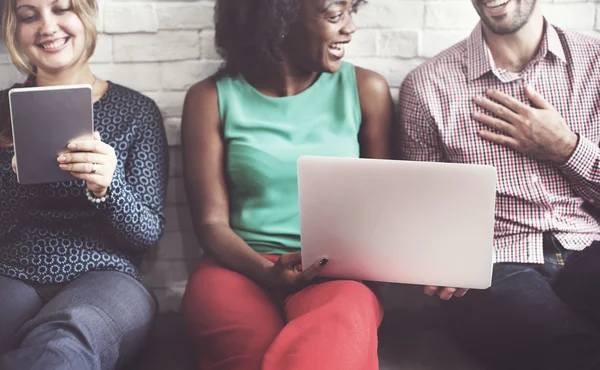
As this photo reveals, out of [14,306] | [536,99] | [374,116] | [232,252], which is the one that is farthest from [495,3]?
[14,306]

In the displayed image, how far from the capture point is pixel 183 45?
1.50 metres

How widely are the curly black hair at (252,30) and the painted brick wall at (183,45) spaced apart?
0.09 metres

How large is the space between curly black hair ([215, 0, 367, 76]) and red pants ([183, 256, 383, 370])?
45cm

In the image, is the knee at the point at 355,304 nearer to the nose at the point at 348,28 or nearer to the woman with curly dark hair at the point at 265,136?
the woman with curly dark hair at the point at 265,136

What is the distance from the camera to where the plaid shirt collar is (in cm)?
138

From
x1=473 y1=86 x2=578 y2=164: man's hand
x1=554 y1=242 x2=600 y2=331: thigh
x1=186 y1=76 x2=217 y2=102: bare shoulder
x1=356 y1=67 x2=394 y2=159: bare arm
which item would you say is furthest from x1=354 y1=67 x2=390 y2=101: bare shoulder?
x1=554 y1=242 x2=600 y2=331: thigh

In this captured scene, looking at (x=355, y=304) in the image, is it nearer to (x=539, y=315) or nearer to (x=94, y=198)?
(x=539, y=315)

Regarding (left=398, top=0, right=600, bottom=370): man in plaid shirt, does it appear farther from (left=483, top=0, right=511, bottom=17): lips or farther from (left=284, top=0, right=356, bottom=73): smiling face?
(left=284, top=0, right=356, bottom=73): smiling face

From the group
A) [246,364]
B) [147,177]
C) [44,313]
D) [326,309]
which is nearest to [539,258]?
[326,309]

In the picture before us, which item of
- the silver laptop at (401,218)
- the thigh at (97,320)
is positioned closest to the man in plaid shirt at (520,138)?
Result: the silver laptop at (401,218)

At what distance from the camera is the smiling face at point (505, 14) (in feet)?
4.49

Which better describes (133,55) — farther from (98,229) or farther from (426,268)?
(426,268)

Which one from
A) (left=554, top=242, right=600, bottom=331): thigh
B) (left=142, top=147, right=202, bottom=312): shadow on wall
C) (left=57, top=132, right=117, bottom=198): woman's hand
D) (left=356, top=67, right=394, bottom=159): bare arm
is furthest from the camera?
(left=142, top=147, right=202, bottom=312): shadow on wall

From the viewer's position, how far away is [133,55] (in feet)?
4.88
